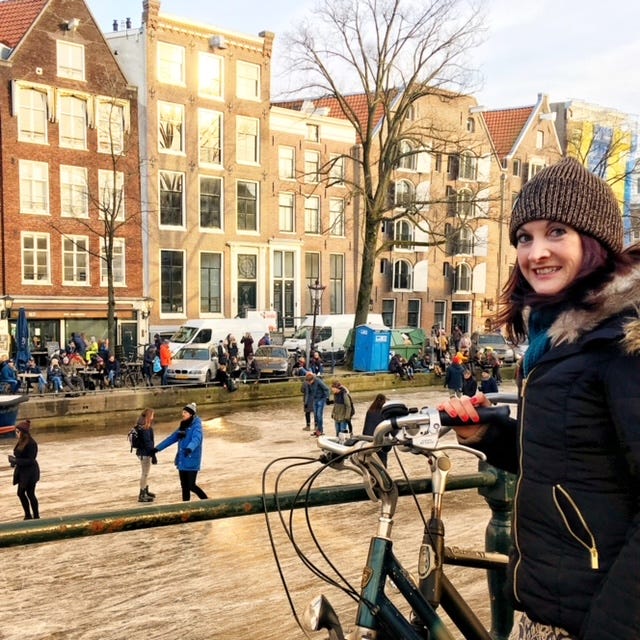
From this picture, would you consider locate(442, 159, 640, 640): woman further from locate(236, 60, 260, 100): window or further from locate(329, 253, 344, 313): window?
locate(329, 253, 344, 313): window

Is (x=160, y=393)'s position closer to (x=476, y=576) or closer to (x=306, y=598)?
(x=306, y=598)

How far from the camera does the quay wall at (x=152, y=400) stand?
1831cm

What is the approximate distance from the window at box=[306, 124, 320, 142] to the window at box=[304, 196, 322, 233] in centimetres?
264

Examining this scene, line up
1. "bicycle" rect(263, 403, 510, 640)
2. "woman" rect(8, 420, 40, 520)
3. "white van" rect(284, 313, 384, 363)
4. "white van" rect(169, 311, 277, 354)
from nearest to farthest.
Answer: "bicycle" rect(263, 403, 510, 640) < "woman" rect(8, 420, 40, 520) < "white van" rect(169, 311, 277, 354) < "white van" rect(284, 313, 384, 363)

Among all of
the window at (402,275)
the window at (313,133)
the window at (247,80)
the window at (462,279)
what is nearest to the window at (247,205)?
the window at (247,80)

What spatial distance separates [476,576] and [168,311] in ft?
85.9

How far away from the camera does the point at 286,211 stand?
110 ft

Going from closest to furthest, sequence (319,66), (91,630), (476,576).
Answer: (476,576) → (91,630) → (319,66)

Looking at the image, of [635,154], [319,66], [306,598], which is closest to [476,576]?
[306,598]

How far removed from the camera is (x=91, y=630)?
597 centimetres

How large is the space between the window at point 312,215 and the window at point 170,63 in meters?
7.72

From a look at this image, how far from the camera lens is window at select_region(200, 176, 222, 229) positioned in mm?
30656

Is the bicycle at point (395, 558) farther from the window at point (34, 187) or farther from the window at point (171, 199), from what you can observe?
the window at point (171, 199)

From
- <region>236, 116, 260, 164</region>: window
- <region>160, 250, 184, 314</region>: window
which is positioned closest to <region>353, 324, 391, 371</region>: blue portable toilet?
<region>160, 250, 184, 314</region>: window
